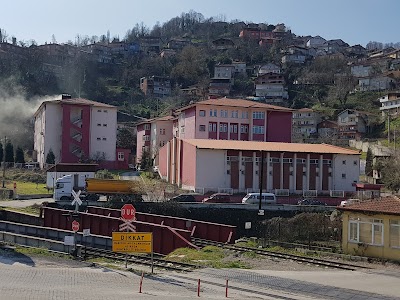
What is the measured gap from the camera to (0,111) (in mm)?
109812

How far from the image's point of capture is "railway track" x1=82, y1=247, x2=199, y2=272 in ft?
76.3

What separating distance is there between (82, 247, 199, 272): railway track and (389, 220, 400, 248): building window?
29.5 ft

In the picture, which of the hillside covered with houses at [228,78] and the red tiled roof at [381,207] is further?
the hillside covered with houses at [228,78]

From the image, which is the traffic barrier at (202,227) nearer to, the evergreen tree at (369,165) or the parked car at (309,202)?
the parked car at (309,202)

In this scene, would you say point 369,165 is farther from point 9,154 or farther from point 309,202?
point 9,154

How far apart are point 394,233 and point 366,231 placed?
1.47m

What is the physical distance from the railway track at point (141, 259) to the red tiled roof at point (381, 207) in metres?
8.44

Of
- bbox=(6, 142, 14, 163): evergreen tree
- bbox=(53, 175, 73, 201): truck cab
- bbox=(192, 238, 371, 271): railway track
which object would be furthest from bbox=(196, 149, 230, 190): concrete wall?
bbox=(6, 142, 14, 163): evergreen tree

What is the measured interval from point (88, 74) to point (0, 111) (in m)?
39.2

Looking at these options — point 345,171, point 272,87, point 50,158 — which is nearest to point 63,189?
point 50,158

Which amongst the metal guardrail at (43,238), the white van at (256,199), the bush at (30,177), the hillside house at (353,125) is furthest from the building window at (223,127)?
the metal guardrail at (43,238)

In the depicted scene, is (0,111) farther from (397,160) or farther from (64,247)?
(64,247)

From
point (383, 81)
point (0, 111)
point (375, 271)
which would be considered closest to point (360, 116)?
point (383, 81)

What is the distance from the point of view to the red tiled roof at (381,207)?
2514cm
